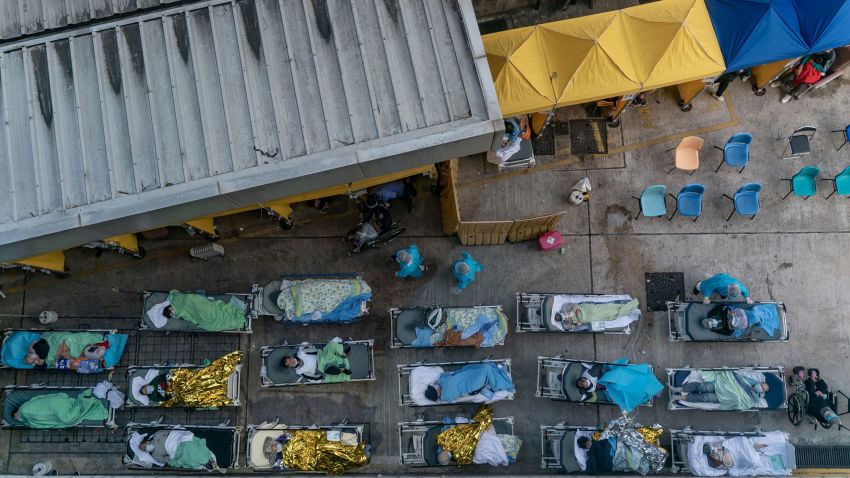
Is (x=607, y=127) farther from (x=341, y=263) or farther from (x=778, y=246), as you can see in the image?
(x=341, y=263)

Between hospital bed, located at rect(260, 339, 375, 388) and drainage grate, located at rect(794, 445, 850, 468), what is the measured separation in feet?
31.0

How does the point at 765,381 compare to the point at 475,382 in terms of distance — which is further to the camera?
the point at 765,381

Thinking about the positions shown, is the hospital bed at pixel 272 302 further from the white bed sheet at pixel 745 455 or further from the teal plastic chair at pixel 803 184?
the teal plastic chair at pixel 803 184

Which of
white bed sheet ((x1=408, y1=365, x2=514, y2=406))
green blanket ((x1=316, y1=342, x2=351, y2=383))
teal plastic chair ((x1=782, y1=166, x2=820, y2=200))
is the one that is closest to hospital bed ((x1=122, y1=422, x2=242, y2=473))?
green blanket ((x1=316, y1=342, x2=351, y2=383))

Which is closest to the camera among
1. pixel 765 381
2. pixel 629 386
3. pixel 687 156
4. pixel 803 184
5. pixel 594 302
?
pixel 629 386

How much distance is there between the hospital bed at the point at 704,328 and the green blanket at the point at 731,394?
0.83m

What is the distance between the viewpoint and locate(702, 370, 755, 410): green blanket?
1204 cm

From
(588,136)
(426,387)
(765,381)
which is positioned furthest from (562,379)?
(588,136)

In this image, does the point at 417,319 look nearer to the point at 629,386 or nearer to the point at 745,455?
the point at 629,386

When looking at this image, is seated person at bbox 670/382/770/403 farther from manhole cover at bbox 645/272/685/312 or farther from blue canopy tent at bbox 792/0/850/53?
blue canopy tent at bbox 792/0/850/53

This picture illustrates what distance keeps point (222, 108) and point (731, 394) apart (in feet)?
37.3

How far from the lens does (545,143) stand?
1380 cm

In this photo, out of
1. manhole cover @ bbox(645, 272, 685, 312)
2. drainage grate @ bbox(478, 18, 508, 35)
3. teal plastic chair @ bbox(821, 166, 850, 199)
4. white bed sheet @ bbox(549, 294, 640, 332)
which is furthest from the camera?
drainage grate @ bbox(478, 18, 508, 35)

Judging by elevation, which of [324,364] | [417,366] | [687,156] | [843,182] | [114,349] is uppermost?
[687,156]
